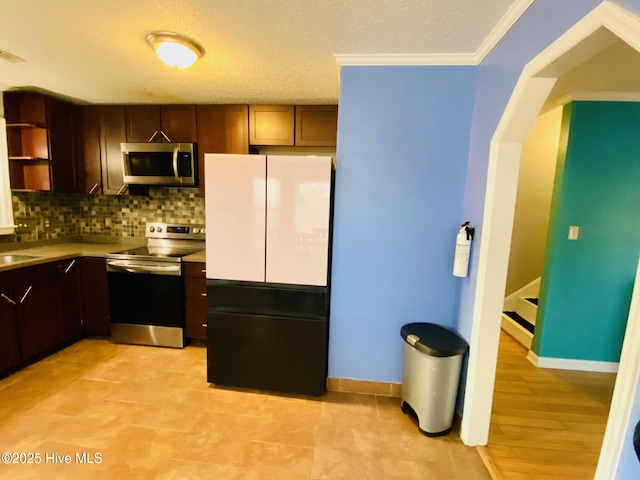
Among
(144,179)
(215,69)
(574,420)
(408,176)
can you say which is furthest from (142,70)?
(574,420)

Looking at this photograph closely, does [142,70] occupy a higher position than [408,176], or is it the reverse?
[142,70]

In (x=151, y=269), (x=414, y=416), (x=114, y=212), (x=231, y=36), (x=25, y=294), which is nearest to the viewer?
(x=231, y=36)

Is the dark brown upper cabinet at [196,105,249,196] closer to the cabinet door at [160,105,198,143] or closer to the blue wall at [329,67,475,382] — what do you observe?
the cabinet door at [160,105,198,143]

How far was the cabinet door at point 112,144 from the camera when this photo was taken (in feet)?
10.0

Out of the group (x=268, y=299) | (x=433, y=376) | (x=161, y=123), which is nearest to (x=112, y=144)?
(x=161, y=123)

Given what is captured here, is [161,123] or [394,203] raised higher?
[161,123]

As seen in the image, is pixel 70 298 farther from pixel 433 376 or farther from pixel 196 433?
pixel 433 376

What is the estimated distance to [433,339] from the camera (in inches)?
75.1

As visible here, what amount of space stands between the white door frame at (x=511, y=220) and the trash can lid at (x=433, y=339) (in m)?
0.10

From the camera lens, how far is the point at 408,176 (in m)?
2.07

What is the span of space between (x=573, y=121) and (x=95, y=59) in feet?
12.6

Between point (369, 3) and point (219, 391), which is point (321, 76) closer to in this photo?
A: point (369, 3)

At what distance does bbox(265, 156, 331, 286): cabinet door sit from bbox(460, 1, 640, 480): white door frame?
1002 mm

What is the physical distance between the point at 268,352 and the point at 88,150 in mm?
2921
